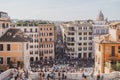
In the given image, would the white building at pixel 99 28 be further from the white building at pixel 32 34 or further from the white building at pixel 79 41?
the white building at pixel 32 34

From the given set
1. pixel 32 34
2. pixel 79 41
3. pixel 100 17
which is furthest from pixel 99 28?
pixel 32 34

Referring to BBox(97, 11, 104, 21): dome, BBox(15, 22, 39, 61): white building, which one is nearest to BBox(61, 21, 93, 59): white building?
BBox(15, 22, 39, 61): white building

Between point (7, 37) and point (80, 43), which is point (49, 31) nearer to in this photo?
point (80, 43)

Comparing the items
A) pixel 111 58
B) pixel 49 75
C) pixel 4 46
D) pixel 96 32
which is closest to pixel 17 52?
pixel 4 46

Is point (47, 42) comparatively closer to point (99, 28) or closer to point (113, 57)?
point (99, 28)

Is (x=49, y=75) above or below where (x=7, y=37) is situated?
below

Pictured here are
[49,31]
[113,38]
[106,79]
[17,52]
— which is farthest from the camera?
[49,31]

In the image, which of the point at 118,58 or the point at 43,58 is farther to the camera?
the point at 43,58
